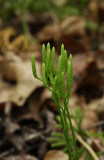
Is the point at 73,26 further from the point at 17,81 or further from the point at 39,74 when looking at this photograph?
the point at 17,81

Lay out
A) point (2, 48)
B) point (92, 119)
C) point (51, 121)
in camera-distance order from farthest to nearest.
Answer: point (2, 48)
point (92, 119)
point (51, 121)

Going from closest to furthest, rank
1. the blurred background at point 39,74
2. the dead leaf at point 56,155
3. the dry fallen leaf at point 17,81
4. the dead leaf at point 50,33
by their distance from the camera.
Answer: the dead leaf at point 56,155 < the blurred background at point 39,74 < the dry fallen leaf at point 17,81 < the dead leaf at point 50,33

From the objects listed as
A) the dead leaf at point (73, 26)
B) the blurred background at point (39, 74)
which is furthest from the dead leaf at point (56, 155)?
the dead leaf at point (73, 26)

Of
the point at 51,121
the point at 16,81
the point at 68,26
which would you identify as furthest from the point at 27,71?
the point at 68,26

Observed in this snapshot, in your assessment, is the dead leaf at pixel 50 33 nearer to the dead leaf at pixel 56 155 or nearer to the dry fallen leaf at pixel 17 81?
the dry fallen leaf at pixel 17 81

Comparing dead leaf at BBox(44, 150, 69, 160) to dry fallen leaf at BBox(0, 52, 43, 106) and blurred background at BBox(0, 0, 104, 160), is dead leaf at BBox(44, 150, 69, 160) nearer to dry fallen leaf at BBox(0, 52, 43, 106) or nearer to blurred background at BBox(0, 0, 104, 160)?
blurred background at BBox(0, 0, 104, 160)

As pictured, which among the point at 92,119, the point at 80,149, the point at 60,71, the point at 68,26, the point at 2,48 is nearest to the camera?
the point at 60,71

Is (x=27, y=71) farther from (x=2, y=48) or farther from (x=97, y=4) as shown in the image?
(x=97, y=4)

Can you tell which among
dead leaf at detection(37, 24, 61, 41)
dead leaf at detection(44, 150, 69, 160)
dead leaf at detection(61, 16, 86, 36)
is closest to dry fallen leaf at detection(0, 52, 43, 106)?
dead leaf at detection(44, 150, 69, 160)
